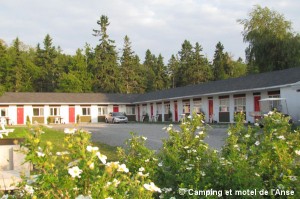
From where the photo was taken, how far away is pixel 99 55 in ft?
245

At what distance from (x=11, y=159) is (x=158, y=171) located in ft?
10.4

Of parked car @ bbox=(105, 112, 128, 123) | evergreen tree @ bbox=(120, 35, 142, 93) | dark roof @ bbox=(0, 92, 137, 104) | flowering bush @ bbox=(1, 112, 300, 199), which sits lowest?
parked car @ bbox=(105, 112, 128, 123)

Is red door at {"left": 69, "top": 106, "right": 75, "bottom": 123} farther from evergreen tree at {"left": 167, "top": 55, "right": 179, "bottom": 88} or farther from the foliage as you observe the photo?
evergreen tree at {"left": 167, "top": 55, "right": 179, "bottom": 88}

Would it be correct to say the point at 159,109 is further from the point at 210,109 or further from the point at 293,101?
the point at 293,101

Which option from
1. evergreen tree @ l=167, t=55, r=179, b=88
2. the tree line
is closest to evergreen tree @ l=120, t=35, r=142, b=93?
the tree line

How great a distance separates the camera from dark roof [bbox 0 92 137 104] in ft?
147

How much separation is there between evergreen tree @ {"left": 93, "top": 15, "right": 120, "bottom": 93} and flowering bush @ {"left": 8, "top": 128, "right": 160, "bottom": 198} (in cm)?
7040

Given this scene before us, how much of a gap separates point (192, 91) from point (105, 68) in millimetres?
36811

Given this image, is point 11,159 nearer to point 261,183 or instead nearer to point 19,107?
point 261,183

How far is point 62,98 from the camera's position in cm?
4847

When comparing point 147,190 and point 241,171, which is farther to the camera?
point 241,171

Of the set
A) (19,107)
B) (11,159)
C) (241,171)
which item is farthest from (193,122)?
(19,107)

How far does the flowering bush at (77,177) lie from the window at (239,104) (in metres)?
29.6

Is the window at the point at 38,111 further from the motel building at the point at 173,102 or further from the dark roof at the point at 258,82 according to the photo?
the dark roof at the point at 258,82
